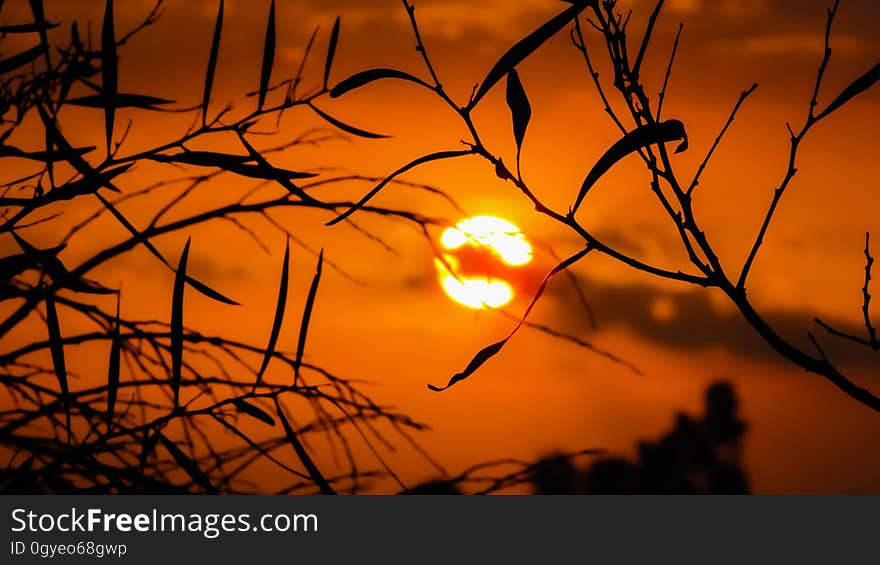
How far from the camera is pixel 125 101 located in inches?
52.2

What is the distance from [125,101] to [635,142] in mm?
706

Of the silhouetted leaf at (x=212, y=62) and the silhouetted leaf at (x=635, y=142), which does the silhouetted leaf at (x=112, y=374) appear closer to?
the silhouetted leaf at (x=212, y=62)

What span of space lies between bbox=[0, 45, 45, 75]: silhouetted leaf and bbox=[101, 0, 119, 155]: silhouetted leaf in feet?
0.44

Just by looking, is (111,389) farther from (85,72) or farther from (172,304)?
(85,72)

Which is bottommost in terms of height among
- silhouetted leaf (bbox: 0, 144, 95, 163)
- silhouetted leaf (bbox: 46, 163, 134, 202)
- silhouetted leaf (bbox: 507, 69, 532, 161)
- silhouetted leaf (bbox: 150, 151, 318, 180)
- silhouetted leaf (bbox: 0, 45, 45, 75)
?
silhouetted leaf (bbox: 507, 69, 532, 161)

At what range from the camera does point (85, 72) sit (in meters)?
1.34

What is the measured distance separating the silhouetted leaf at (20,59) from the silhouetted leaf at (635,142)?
2.54ft

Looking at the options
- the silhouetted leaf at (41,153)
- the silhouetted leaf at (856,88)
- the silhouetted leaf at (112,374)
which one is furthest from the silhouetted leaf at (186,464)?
the silhouetted leaf at (856,88)

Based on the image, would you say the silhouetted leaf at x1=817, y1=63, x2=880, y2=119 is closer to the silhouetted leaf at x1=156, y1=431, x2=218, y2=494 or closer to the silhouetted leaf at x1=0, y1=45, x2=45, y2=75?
the silhouetted leaf at x1=156, y1=431, x2=218, y2=494

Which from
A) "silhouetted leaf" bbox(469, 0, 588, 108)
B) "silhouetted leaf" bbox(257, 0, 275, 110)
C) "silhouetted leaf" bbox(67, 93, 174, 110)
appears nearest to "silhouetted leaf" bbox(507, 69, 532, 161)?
"silhouetted leaf" bbox(469, 0, 588, 108)

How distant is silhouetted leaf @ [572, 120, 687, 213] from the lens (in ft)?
3.00

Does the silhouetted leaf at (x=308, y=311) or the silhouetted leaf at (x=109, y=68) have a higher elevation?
the silhouetted leaf at (x=109, y=68)

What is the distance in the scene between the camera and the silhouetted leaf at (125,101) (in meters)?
1.33

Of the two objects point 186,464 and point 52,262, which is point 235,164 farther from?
point 186,464
